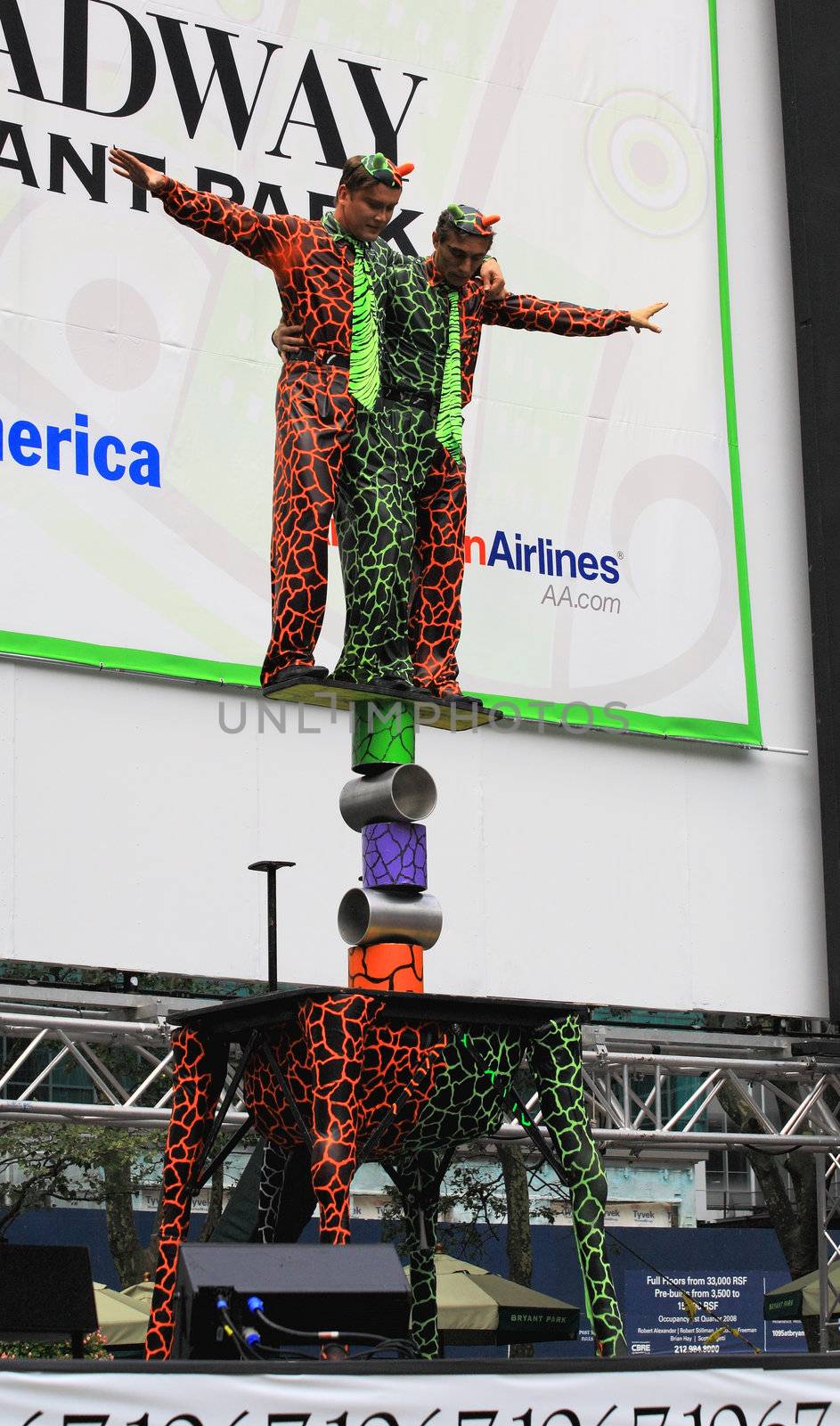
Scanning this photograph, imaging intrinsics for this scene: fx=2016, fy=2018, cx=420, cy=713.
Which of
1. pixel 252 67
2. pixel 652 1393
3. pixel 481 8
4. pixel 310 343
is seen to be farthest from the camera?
pixel 481 8

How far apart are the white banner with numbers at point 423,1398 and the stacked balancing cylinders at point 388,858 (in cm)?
176

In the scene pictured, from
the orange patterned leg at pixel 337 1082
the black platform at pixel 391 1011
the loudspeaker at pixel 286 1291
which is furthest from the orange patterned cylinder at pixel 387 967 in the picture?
the loudspeaker at pixel 286 1291

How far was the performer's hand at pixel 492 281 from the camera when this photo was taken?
659 cm

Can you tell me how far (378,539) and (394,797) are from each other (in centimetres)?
80

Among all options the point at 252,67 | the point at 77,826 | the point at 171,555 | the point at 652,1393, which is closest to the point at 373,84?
the point at 252,67

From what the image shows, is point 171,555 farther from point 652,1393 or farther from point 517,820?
point 652,1393

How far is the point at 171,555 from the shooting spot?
10555mm

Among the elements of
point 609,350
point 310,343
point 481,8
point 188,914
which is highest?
point 481,8

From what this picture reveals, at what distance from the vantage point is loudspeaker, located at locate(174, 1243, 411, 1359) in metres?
4.42

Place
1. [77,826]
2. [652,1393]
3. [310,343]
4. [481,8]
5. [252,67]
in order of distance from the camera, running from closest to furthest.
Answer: [652,1393]
[310,343]
[77,826]
[252,67]
[481,8]

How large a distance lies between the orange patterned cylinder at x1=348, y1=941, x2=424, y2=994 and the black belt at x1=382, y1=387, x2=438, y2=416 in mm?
1692

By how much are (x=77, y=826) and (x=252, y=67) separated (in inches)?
169

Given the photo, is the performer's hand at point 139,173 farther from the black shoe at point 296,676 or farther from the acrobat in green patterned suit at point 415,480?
the black shoe at point 296,676

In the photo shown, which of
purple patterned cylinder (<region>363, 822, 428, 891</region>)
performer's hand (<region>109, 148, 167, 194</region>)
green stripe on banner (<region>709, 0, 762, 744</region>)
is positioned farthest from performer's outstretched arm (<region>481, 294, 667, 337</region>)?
green stripe on banner (<region>709, 0, 762, 744</region>)
